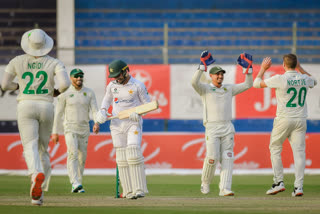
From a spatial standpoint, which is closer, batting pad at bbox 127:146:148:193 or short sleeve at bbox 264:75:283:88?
batting pad at bbox 127:146:148:193

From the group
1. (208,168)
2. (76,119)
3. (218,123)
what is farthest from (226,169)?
(76,119)

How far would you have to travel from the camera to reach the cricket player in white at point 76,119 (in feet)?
39.0

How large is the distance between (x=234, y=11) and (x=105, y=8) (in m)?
4.10

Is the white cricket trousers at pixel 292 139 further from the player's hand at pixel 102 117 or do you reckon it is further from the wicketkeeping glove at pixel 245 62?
the player's hand at pixel 102 117

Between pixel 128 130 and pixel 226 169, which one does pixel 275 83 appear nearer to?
pixel 226 169

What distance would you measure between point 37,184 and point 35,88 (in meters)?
1.31

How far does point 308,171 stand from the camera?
16891 mm

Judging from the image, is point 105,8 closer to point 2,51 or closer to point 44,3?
point 44,3

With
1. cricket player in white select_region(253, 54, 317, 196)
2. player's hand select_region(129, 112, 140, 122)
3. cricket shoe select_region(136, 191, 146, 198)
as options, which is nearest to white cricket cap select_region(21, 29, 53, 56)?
player's hand select_region(129, 112, 140, 122)

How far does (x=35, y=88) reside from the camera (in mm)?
9039

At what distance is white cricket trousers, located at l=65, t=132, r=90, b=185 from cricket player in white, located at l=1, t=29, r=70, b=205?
8.22 ft

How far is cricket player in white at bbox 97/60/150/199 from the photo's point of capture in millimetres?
9406

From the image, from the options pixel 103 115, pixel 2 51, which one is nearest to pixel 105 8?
pixel 2 51

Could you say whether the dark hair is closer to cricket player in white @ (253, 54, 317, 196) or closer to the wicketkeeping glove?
cricket player in white @ (253, 54, 317, 196)
